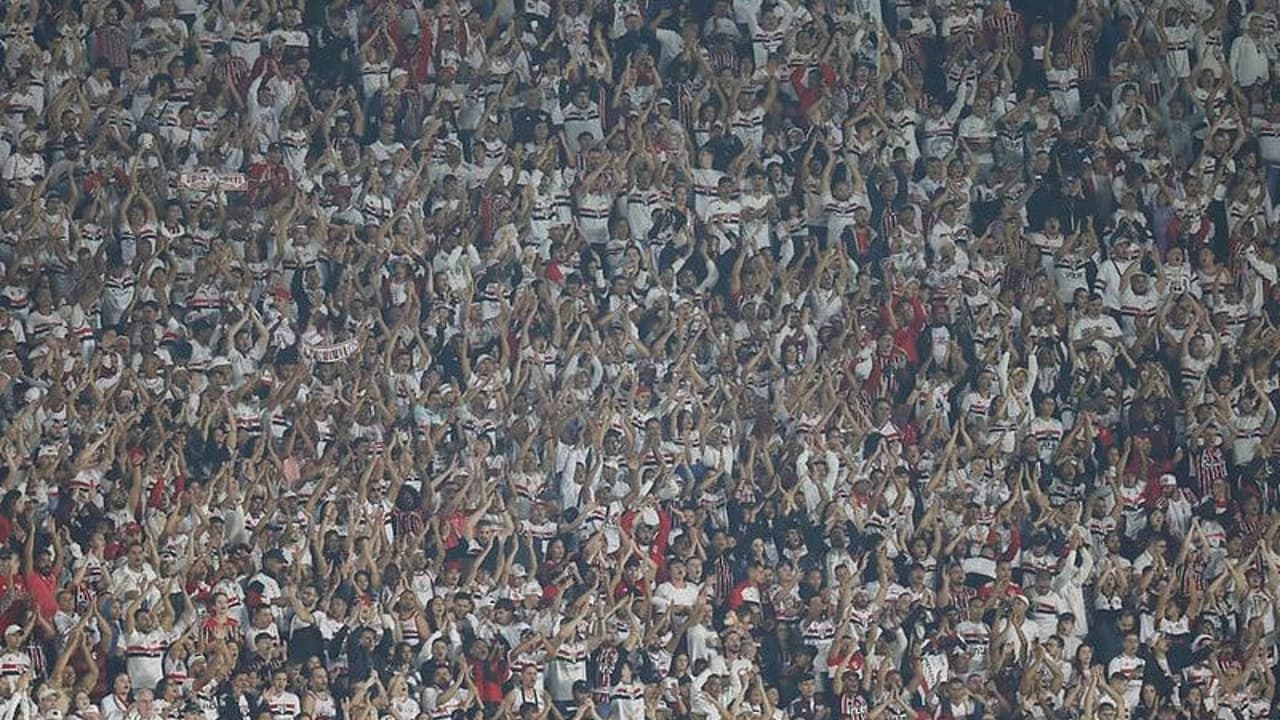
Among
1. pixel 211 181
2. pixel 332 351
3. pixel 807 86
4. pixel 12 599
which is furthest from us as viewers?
pixel 807 86

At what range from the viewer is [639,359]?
1545 cm

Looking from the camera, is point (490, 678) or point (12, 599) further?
point (490, 678)

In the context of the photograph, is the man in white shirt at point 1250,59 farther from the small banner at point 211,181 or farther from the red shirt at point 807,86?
the small banner at point 211,181

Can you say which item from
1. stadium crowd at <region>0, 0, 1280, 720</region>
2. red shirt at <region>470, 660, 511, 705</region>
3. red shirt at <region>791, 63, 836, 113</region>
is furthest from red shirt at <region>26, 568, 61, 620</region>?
red shirt at <region>791, 63, 836, 113</region>

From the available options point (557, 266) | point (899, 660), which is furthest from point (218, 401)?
point (899, 660)

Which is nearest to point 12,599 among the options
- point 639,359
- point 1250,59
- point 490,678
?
point 490,678

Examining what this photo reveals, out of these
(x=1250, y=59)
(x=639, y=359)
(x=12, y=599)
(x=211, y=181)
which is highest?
(x=1250, y=59)

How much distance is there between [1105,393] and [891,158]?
1.65 metres

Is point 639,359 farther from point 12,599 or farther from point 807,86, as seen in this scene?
point 12,599

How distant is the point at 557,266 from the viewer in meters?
15.6

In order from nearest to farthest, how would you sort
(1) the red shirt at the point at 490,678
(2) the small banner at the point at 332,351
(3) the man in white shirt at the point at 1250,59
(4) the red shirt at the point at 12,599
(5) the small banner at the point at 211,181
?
(4) the red shirt at the point at 12,599, (1) the red shirt at the point at 490,678, (2) the small banner at the point at 332,351, (5) the small banner at the point at 211,181, (3) the man in white shirt at the point at 1250,59

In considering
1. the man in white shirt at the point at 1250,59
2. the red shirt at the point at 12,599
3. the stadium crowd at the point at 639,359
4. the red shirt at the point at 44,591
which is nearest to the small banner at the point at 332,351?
the stadium crowd at the point at 639,359

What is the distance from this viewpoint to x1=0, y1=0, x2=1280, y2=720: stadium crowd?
14.9 metres

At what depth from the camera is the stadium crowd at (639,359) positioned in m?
14.9
